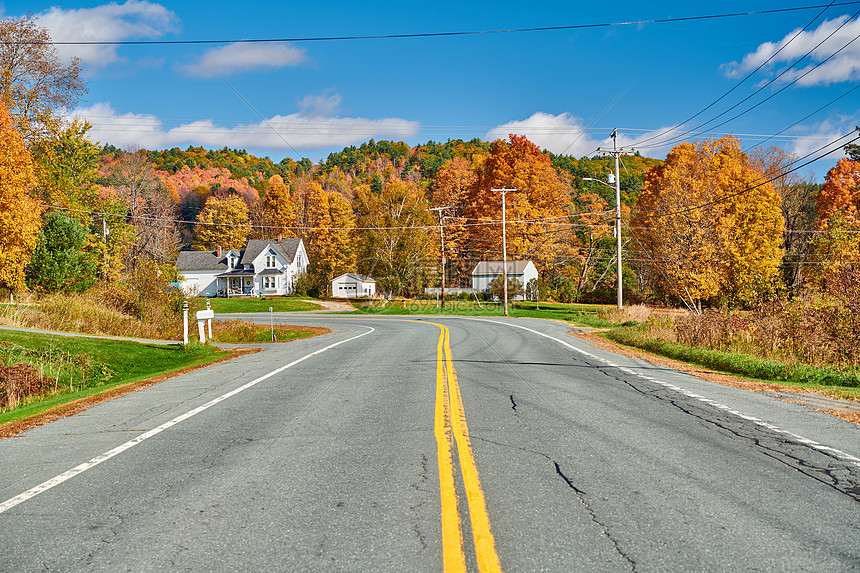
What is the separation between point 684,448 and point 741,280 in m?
38.7

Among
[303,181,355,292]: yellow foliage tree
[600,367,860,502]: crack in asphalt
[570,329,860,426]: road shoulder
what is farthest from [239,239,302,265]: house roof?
[600,367,860,502]: crack in asphalt

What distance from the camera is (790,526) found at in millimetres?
3838

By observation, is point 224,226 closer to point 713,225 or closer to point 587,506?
point 713,225

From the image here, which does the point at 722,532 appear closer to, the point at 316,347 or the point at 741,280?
the point at 316,347

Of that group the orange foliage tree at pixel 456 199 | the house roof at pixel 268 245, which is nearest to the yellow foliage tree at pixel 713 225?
the orange foliage tree at pixel 456 199

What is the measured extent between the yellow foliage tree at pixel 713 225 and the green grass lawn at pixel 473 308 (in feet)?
23.7

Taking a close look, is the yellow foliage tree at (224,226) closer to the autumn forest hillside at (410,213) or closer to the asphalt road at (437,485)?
the autumn forest hillside at (410,213)

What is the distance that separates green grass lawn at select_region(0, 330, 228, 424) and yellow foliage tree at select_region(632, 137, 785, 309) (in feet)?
104

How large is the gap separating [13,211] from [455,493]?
85.6ft

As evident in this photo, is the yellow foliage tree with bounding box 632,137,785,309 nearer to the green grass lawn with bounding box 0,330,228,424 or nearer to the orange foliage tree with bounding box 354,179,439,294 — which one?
the orange foliage tree with bounding box 354,179,439,294

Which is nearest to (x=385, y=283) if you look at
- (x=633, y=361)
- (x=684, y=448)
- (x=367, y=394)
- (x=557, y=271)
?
(x=557, y=271)

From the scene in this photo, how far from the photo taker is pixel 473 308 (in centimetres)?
5738

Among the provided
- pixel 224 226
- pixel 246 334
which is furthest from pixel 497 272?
pixel 246 334

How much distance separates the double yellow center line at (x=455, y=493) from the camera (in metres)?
3.46
